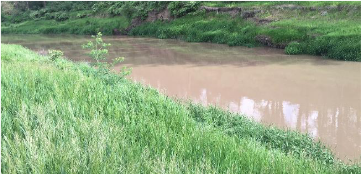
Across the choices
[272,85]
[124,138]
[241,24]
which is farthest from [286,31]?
[124,138]

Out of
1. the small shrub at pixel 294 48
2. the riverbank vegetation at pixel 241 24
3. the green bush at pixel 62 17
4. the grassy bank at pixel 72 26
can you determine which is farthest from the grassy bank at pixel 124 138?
the green bush at pixel 62 17

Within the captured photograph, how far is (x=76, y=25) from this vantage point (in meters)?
38.2

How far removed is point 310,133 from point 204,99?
352 cm

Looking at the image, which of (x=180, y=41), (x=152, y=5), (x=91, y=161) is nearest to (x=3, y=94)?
(x=91, y=161)

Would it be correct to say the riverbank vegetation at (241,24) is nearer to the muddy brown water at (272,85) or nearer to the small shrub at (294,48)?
the small shrub at (294,48)

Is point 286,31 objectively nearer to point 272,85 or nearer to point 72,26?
point 272,85

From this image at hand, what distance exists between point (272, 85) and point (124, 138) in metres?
7.43

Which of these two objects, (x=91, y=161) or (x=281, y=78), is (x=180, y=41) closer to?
(x=281, y=78)

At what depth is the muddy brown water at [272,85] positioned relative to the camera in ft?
24.2

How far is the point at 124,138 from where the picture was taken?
424cm

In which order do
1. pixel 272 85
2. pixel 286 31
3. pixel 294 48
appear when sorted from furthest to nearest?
pixel 286 31 → pixel 294 48 → pixel 272 85

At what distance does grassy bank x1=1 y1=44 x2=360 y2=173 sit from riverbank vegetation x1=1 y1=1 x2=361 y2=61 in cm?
979

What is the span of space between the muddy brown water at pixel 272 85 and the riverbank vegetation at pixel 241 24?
95 centimetres

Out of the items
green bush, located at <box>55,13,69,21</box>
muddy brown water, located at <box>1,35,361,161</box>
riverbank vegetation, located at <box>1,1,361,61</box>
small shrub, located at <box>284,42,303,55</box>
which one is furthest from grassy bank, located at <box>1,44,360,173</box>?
green bush, located at <box>55,13,69,21</box>
